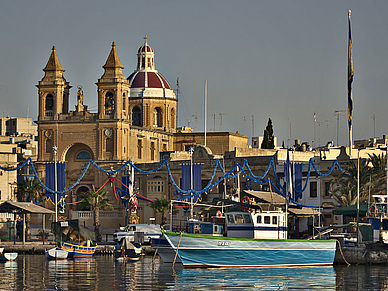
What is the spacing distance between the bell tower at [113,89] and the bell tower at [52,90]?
4.67 meters

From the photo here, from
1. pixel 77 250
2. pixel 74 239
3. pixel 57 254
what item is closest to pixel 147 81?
pixel 74 239

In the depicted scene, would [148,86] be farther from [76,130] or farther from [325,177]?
[325,177]

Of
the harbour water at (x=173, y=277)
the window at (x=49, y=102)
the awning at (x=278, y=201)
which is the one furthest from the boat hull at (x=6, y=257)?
the window at (x=49, y=102)

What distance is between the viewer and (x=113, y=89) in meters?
104

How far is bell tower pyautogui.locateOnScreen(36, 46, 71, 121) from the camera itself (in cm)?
10544

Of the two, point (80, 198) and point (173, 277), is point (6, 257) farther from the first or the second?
point (80, 198)

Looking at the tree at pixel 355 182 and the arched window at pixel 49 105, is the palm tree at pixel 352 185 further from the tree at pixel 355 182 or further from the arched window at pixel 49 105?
the arched window at pixel 49 105

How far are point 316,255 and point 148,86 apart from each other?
6174 centimetres

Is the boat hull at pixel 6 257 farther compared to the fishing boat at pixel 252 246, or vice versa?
the boat hull at pixel 6 257

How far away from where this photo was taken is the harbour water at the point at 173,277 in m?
47.2

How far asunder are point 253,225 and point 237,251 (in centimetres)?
207

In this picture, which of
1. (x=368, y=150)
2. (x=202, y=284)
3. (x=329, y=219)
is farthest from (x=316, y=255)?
(x=368, y=150)

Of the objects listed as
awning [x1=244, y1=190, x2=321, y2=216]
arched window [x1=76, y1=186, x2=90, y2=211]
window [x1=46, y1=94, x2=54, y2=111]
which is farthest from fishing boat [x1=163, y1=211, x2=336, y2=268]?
window [x1=46, y1=94, x2=54, y2=111]

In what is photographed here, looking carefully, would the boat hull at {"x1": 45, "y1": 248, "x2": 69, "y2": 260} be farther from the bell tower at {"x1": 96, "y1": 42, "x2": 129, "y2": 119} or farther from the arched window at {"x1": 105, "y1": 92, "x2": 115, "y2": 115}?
the arched window at {"x1": 105, "y1": 92, "x2": 115, "y2": 115}
